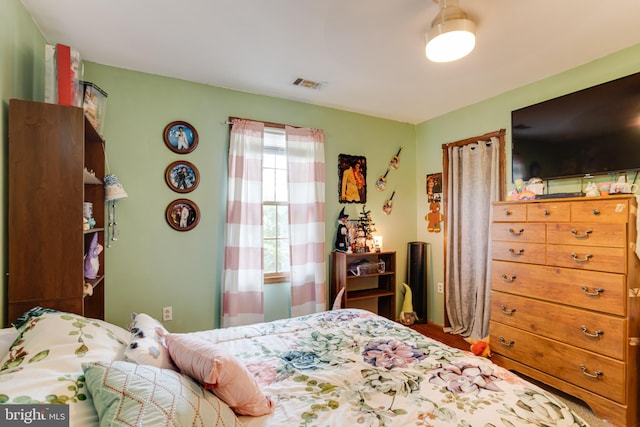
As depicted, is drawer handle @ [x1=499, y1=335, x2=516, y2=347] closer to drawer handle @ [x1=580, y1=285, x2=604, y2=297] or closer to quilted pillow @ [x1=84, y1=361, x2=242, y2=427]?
drawer handle @ [x1=580, y1=285, x2=604, y2=297]

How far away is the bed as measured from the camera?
85 cm

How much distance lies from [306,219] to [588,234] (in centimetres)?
227

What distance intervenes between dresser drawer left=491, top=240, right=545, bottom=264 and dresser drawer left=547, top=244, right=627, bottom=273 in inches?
2.6

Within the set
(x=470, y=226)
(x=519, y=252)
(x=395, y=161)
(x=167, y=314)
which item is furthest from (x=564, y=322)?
(x=167, y=314)

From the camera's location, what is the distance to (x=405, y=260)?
155 inches

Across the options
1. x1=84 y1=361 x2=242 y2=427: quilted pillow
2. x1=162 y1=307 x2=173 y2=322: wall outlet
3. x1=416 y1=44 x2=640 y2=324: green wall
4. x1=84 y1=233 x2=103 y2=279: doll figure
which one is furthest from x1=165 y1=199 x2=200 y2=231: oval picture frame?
x1=416 y1=44 x2=640 y2=324: green wall

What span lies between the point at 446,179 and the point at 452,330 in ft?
5.75

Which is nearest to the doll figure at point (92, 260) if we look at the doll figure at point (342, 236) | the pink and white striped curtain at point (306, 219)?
the pink and white striped curtain at point (306, 219)

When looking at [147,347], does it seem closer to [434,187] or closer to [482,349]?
[482,349]

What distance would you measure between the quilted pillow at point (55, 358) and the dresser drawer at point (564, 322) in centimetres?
263

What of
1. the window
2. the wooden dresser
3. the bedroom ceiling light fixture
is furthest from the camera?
the window

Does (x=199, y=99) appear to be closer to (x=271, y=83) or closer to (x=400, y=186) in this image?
(x=271, y=83)

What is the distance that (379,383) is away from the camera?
129 cm

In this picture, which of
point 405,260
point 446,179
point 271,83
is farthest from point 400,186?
point 271,83
